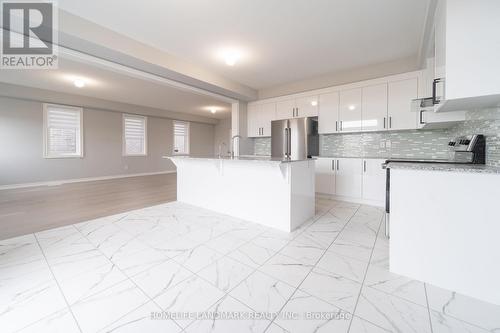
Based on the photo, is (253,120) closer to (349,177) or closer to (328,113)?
(328,113)

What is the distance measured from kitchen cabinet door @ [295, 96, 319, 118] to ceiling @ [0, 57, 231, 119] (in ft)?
8.87

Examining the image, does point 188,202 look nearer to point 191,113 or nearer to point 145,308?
point 145,308

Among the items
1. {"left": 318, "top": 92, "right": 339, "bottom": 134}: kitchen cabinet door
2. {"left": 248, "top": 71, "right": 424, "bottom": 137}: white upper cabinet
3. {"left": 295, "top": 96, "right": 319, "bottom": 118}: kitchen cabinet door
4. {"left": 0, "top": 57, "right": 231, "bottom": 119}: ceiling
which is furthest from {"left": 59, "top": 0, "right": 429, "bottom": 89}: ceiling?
{"left": 0, "top": 57, "right": 231, "bottom": 119}: ceiling

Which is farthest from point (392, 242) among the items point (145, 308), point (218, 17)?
point (218, 17)

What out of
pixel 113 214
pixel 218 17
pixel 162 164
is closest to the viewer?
pixel 218 17

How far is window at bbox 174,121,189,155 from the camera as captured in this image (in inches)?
347

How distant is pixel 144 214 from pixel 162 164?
18.4 feet

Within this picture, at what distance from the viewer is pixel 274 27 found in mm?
2748

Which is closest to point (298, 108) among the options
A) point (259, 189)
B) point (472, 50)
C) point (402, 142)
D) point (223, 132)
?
point (402, 142)

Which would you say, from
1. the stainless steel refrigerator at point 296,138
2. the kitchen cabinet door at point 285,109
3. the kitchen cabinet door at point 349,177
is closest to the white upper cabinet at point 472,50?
the kitchen cabinet door at point 349,177

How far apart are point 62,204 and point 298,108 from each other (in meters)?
5.08

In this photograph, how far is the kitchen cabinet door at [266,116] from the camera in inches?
202

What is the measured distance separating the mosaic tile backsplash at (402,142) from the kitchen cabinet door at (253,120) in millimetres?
1679

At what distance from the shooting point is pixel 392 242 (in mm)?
1704
